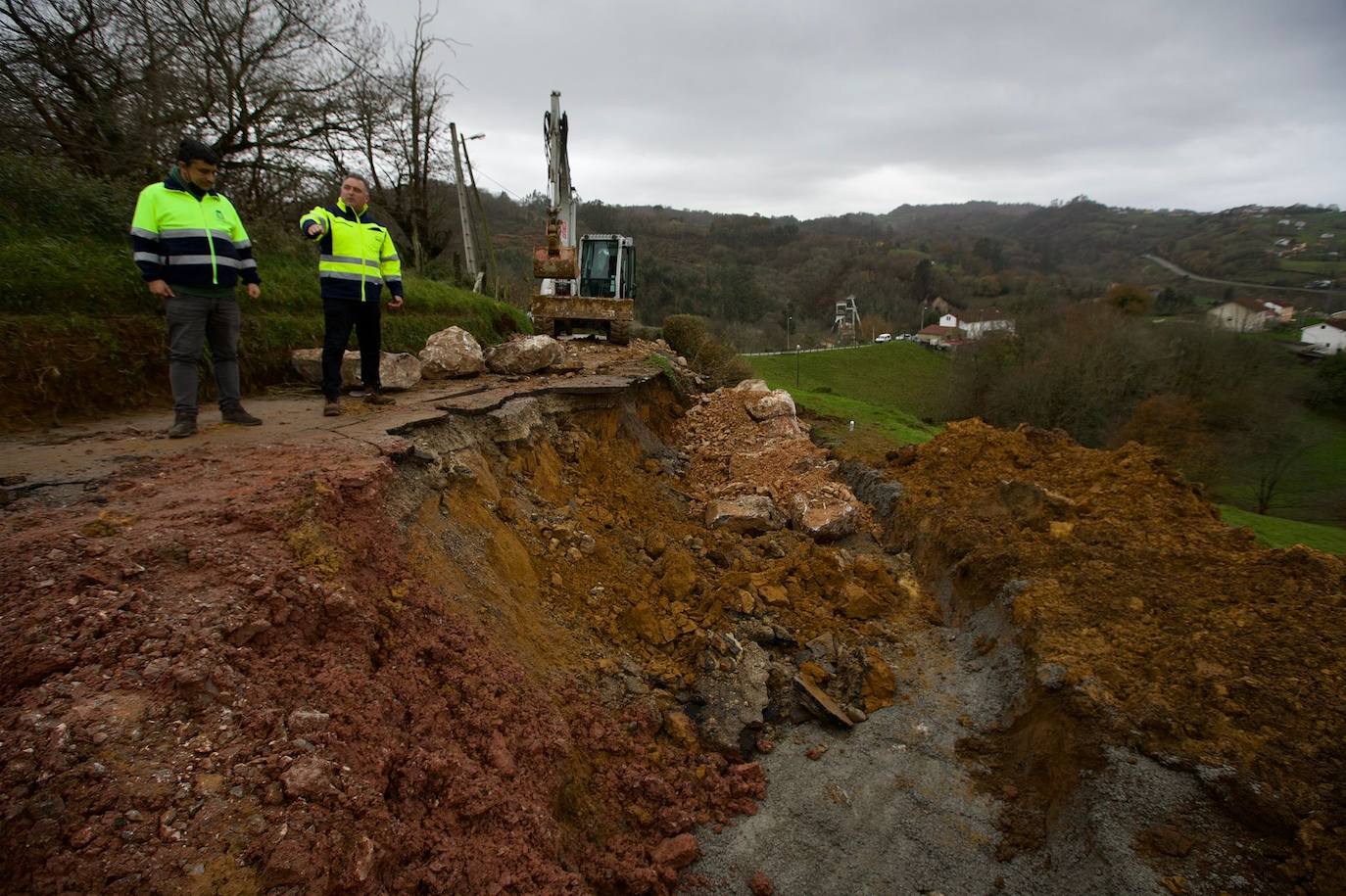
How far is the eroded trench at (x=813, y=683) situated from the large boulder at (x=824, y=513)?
1.64 feet

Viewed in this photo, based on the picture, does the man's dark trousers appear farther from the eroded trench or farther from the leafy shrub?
the leafy shrub

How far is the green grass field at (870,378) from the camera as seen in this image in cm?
1775

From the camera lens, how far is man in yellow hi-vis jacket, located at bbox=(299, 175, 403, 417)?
4344mm

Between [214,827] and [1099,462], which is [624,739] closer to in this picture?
[214,827]

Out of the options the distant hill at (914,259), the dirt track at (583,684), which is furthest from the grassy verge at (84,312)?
the distant hill at (914,259)

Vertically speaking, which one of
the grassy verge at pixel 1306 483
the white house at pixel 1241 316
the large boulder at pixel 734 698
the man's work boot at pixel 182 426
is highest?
the white house at pixel 1241 316

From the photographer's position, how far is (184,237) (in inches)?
139

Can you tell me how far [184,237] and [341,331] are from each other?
1125 mm

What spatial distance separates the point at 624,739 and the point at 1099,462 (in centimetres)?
555

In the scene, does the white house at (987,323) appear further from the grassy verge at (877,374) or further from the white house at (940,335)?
the grassy verge at (877,374)

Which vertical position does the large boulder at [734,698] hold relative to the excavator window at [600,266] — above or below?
below

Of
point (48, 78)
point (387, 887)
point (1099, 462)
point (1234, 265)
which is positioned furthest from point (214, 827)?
point (1234, 265)

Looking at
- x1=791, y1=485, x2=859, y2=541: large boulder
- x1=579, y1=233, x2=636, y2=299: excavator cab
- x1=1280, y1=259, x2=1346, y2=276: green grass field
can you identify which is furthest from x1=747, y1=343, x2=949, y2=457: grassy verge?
x1=1280, y1=259, x2=1346, y2=276: green grass field

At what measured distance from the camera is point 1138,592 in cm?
393
